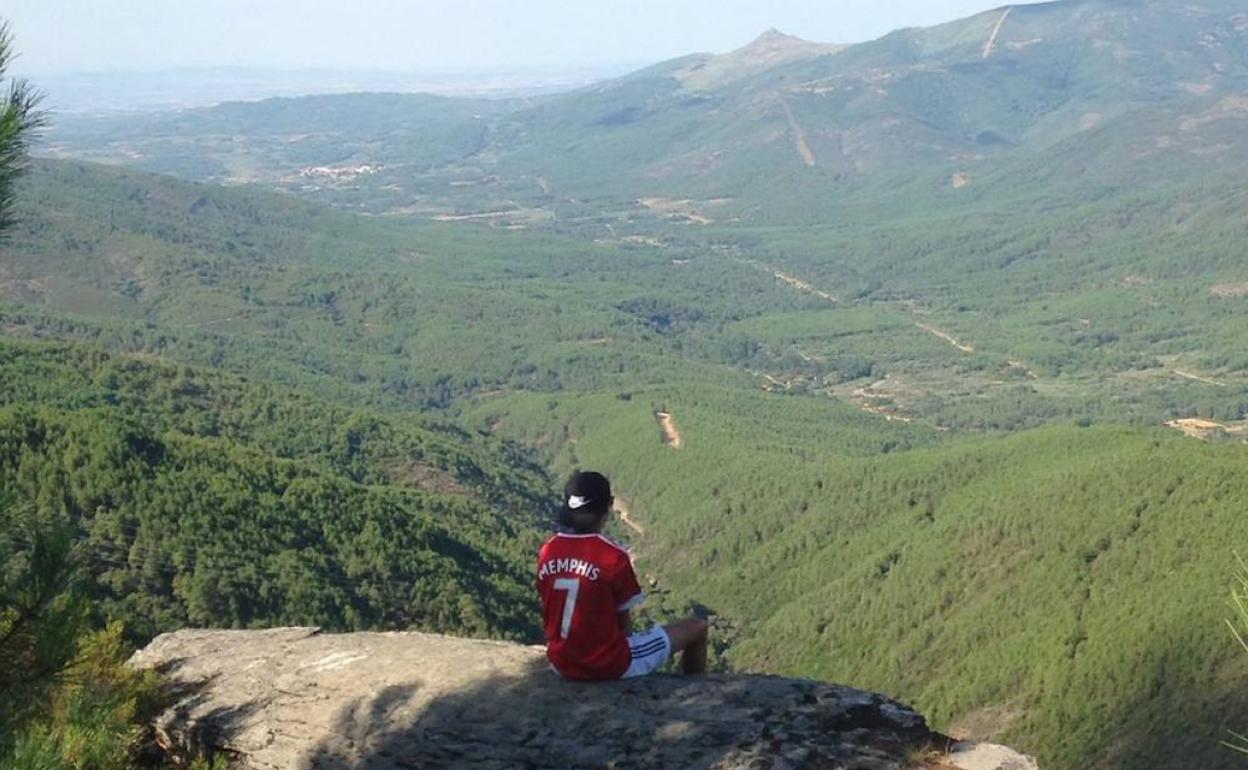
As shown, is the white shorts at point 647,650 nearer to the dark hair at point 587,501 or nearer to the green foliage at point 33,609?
the dark hair at point 587,501

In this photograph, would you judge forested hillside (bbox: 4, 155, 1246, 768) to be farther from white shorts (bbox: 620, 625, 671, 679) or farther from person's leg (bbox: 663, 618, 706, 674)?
person's leg (bbox: 663, 618, 706, 674)

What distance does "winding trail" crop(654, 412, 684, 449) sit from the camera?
394 feet

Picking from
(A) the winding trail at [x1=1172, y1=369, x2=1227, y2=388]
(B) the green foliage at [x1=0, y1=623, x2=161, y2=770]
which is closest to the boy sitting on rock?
(B) the green foliage at [x1=0, y1=623, x2=161, y2=770]

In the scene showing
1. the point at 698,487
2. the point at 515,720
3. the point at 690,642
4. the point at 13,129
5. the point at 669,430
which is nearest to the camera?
the point at 13,129

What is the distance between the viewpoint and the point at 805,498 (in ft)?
317

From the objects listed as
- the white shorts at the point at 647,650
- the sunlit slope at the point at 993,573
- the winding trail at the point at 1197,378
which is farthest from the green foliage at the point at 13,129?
the winding trail at the point at 1197,378

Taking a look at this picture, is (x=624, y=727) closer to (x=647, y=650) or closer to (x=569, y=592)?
(x=647, y=650)

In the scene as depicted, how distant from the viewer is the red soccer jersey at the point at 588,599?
11.0 m

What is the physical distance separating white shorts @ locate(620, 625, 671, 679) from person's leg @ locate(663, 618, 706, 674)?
86 millimetres

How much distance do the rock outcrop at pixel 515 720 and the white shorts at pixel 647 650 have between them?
0.55ft

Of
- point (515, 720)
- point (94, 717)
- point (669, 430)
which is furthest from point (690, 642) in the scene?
point (669, 430)

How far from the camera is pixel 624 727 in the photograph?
11.1 m

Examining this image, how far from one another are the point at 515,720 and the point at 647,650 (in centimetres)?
151

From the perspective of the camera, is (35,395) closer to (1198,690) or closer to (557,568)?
(1198,690)
